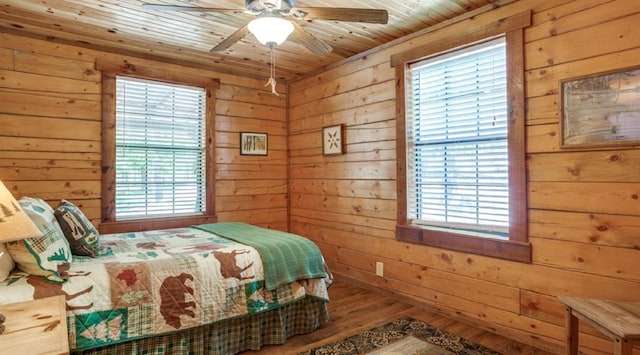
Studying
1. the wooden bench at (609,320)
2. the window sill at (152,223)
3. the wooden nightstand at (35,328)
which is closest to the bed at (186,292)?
the wooden nightstand at (35,328)

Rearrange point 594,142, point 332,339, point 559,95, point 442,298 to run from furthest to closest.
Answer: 1. point 442,298
2. point 332,339
3. point 559,95
4. point 594,142

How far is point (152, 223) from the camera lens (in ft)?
12.3

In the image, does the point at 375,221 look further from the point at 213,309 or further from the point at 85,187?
the point at 85,187

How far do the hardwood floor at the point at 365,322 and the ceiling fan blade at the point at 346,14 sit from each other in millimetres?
2115

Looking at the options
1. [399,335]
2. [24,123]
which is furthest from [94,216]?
[399,335]

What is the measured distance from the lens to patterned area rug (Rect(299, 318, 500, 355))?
241 cm

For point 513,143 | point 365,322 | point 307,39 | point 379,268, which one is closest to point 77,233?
point 307,39

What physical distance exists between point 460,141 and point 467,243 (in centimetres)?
80

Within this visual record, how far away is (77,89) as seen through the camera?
339 cm

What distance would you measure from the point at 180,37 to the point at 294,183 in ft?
7.00

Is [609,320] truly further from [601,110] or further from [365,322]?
[365,322]

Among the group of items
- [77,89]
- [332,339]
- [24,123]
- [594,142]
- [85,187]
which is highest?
[77,89]

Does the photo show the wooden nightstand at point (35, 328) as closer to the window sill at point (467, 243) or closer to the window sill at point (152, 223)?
the window sill at point (152, 223)

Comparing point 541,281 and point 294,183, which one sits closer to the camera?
point 541,281
